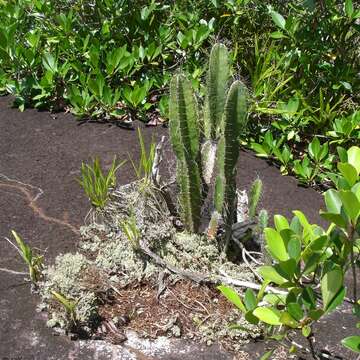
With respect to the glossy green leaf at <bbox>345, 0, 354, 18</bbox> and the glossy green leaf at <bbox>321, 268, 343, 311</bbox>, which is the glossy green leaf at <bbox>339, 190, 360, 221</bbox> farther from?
the glossy green leaf at <bbox>345, 0, 354, 18</bbox>

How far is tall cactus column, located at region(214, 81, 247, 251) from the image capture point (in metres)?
2.46

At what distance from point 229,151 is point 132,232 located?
22.1 inches

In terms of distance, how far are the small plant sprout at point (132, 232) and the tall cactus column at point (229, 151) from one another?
0.40m

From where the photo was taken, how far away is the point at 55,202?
3.06m

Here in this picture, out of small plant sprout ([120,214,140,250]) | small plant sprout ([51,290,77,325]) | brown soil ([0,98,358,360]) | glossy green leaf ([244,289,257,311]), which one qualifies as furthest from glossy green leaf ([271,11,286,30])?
glossy green leaf ([244,289,257,311])

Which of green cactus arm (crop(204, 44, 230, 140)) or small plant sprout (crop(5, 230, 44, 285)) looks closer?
small plant sprout (crop(5, 230, 44, 285))

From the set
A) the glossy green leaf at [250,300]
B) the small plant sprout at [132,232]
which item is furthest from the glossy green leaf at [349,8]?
the glossy green leaf at [250,300]

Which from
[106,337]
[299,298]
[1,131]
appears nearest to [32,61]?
[1,131]

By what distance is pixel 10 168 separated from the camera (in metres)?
3.35

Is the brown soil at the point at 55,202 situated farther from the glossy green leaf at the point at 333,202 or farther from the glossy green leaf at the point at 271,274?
the glossy green leaf at the point at 333,202

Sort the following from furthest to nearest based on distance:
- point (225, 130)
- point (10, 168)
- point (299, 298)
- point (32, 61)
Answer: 1. point (32, 61)
2. point (10, 168)
3. point (225, 130)
4. point (299, 298)

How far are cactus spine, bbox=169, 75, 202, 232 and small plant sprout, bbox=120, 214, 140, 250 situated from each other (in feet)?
0.89

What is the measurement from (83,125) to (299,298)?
8.43ft

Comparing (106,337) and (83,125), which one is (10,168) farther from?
(106,337)
